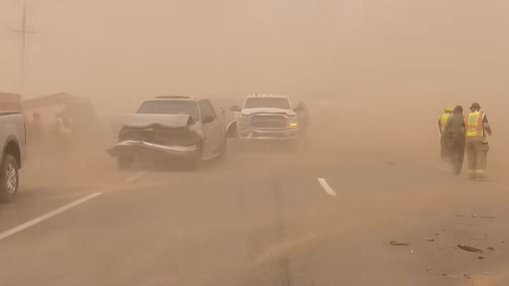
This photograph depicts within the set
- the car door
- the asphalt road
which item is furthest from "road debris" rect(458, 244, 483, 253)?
the car door

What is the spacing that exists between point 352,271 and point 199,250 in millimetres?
1793

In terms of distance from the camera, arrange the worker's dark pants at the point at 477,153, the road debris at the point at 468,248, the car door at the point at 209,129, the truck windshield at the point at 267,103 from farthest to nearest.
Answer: the truck windshield at the point at 267,103
the car door at the point at 209,129
the worker's dark pants at the point at 477,153
the road debris at the point at 468,248

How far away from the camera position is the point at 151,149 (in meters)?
18.5

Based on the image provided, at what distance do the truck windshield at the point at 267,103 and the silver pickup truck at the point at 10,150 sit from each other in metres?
14.7

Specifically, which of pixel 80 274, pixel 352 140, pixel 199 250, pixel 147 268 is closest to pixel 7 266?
pixel 80 274

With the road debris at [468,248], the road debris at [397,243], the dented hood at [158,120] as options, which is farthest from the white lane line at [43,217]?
the road debris at [468,248]

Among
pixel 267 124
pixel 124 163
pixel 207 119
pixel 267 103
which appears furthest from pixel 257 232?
pixel 267 103

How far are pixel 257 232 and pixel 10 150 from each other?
16.7 feet

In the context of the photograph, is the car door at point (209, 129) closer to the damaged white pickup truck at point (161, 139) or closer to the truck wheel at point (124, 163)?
the damaged white pickup truck at point (161, 139)

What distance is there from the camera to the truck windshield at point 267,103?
27.4m

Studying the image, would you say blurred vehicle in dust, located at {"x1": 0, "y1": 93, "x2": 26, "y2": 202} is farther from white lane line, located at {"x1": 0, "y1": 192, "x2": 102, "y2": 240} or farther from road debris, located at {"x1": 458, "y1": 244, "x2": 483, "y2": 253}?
road debris, located at {"x1": 458, "y1": 244, "x2": 483, "y2": 253}

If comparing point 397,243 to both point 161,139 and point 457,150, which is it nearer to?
point 457,150

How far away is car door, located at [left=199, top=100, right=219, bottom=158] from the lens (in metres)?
19.5

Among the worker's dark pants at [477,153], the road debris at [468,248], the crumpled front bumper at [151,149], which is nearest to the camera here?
the road debris at [468,248]
